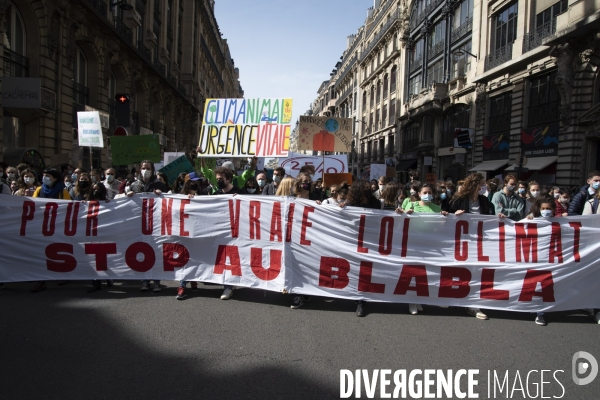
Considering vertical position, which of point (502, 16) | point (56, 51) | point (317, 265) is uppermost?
point (502, 16)

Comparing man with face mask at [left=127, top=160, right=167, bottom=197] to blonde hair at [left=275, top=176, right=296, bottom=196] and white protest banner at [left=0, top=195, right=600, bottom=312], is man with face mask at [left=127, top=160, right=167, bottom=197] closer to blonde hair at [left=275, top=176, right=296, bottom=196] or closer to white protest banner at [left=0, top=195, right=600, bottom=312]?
white protest banner at [left=0, top=195, right=600, bottom=312]

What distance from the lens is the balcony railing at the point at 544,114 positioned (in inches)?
779

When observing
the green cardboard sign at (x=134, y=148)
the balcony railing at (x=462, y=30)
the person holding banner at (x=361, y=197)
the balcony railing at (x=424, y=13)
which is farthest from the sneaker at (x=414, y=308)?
the balcony railing at (x=424, y=13)

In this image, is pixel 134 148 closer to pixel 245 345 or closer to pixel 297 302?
pixel 297 302

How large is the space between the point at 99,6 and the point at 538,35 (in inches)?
820

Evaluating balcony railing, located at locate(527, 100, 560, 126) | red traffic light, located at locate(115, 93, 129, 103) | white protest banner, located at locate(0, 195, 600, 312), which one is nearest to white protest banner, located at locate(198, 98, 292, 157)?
white protest banner, located at locate(0, 195, 600, 312)

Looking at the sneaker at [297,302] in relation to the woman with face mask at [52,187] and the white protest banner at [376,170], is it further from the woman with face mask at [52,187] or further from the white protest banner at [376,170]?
the white protest banner at [376,170]

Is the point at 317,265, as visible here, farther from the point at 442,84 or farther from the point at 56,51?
the point at 442,84

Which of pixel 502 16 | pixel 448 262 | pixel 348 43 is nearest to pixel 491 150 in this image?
pixel 502 16

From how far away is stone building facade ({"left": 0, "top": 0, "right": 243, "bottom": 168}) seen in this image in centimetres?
1489

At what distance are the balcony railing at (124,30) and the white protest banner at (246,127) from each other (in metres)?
15.7

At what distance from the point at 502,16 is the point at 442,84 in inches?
293

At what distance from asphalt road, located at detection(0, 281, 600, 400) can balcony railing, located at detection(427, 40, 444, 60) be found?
104 ft

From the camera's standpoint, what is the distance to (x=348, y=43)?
83312mm
